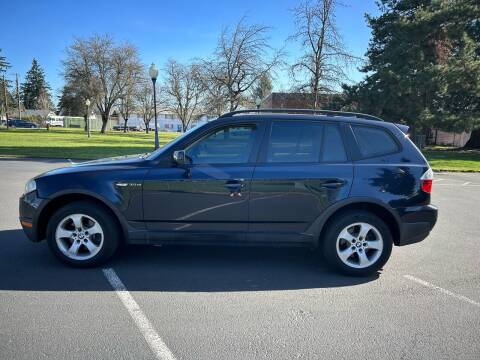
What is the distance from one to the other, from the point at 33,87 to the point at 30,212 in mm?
126132

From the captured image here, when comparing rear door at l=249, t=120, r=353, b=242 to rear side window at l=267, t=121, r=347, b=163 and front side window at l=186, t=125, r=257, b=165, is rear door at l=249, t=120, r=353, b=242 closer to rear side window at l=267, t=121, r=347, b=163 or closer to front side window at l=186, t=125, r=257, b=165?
rear side window at l=267, t=121, r=347, b=163

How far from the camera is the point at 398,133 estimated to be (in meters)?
4.75

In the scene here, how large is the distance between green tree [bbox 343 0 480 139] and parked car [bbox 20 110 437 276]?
23519 mm

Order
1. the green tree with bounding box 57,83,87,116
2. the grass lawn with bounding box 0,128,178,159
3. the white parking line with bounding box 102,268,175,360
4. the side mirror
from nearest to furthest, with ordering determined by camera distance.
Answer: the white parking line with bounding box 102,268,175,360, the side mirror, the grass lawn with bounding box 0,128,178,159, the green tree with bounding box 57,83,87,116

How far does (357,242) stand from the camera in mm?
4598

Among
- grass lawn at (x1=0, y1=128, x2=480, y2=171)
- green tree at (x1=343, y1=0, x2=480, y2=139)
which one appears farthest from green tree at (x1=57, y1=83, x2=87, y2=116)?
green tree at (x1=343, y1=0, x2=480, y2=139)

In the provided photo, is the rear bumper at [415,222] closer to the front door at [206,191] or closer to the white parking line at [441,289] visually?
the white parking line at [441,289]

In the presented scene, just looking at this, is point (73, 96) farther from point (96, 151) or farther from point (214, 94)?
point (96, 151)

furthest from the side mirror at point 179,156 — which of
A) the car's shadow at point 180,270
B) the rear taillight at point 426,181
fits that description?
the rear taillight at point 426,181

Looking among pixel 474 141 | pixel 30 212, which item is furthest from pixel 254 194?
pixel 474 141

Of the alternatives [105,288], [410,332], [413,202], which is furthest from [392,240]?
[105,288]

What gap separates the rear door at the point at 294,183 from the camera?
4449mm

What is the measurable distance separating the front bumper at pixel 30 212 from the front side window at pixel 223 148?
6.00 feet

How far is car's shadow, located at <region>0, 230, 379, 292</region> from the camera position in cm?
426
